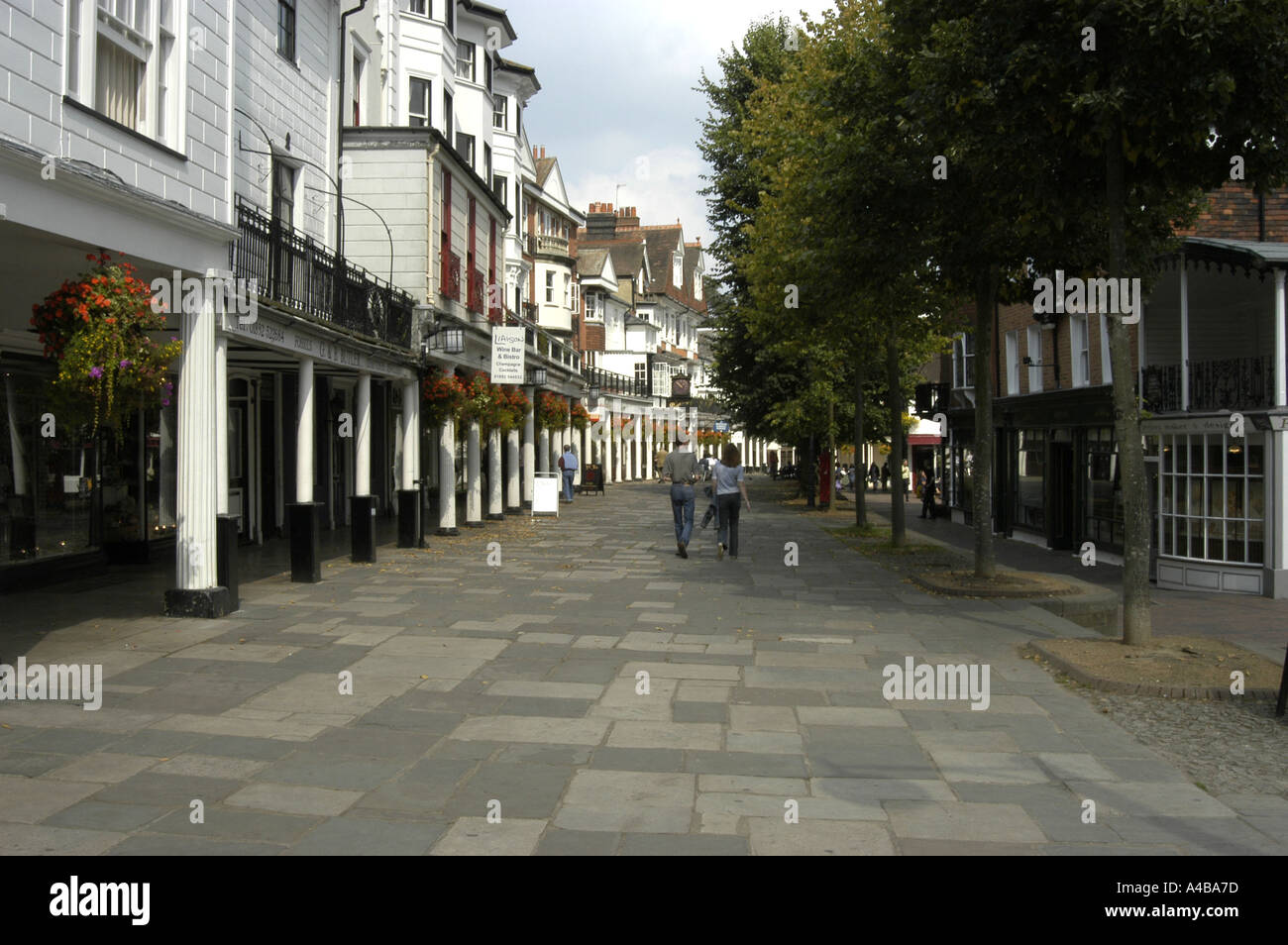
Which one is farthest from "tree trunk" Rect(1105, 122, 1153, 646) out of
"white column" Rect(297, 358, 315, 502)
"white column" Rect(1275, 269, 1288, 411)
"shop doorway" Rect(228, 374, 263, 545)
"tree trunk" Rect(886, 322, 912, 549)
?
"shop doorway" Rect(228, 374, 263, 545)

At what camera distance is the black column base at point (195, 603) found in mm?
10977

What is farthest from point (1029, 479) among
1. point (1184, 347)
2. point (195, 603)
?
point (195, 603)

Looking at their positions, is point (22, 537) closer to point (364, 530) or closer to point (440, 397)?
point (364, 530)

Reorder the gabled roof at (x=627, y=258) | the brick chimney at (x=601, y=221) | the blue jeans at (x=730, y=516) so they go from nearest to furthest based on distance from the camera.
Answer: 1. the blue jeans at (x=730, y=516)
2. the gabled roof at (x=627, y=258)
3. the brick chimney at (x=601, y=221)

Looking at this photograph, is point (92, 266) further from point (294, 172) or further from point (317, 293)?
point (294, 172)

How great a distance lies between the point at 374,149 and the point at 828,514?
18.3 metres

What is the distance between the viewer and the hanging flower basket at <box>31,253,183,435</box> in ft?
29.0

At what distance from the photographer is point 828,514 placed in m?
33.5

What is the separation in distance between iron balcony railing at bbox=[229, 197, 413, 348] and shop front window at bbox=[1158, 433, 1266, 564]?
13379 mm

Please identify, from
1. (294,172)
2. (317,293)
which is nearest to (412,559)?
(317,293)

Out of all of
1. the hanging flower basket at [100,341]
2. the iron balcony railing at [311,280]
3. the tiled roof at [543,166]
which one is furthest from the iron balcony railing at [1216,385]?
the tiled roof at [543,166]

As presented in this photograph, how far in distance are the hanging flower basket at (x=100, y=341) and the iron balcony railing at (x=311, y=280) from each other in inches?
124

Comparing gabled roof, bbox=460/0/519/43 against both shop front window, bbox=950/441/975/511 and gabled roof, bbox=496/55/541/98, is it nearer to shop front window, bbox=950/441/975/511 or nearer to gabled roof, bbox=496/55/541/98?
gabled roof, bbox=496/55/541/98

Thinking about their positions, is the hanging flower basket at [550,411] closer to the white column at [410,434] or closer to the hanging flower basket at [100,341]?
the white column at [410,434]
